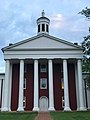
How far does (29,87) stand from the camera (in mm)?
44875

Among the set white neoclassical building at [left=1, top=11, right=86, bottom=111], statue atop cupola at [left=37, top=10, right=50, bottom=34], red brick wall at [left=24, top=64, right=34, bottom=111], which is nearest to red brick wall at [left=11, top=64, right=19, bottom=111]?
white neoclassical building at [left=1, top=11, right=86, bottom=111]

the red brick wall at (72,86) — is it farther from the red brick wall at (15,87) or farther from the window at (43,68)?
the red brick wall at (15,87)

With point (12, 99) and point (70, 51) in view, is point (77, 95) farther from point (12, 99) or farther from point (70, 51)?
point (12, 99)

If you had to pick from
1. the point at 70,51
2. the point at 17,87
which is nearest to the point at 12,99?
the point at 17,87

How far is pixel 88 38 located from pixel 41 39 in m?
10.6

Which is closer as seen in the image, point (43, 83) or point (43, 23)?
point (43, 83)

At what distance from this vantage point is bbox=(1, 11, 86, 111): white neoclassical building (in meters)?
40.8

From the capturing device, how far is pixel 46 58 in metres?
42.0

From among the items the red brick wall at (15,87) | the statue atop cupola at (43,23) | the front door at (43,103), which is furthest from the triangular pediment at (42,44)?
the front door at (43,103)

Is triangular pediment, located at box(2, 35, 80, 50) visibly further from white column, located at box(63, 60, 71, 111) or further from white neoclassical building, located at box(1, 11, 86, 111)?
white column, located at box(63, 60, 71, 111)

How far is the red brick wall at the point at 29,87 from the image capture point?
43681 mm

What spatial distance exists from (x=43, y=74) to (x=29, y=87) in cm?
356

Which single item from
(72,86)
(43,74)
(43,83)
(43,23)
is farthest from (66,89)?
(43,23)

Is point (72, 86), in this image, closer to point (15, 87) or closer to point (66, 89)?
point (66, 89)
